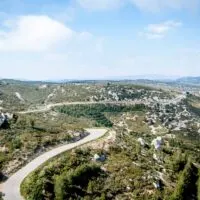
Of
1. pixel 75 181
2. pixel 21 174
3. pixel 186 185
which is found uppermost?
pixel 21 174

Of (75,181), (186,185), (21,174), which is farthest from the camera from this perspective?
(186,185)

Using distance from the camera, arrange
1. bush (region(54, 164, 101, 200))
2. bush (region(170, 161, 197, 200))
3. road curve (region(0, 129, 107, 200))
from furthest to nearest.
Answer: bush (region(170, 161, 197, 200)) < bush (region(54, 164, 101, 200)) < road curve (region(0, 129, 107, 200))

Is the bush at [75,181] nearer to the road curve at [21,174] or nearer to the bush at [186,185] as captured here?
the road curve at [21,174]

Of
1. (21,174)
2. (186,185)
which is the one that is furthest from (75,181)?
(186,185)

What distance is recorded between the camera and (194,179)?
8162 centimetres

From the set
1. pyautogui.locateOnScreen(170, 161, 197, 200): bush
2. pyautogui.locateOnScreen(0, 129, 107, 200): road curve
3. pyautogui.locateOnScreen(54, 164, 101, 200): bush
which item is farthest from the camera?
pyautogui.locateOnScreen(170, 161, 197, 200): bush

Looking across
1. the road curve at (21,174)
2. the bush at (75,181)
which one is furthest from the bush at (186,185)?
the road curve at (21,174)

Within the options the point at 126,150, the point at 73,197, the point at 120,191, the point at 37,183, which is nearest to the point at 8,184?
the point at 37,183

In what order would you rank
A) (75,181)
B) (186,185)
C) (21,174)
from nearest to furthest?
(75,181)
(21,174)
(186,185)

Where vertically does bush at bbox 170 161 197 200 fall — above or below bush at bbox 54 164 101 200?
below

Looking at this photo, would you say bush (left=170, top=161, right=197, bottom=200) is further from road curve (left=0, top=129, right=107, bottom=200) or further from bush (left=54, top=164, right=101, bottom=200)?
road curve (left=0, top=129, right=107, bottom=200)

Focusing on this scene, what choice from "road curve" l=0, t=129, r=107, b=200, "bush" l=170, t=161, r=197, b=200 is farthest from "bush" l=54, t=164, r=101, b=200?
"bush" l=170, t=161, r=197, b=200

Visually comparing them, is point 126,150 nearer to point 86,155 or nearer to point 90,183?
point 86,155

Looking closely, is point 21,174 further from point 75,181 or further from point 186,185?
point 186,185
